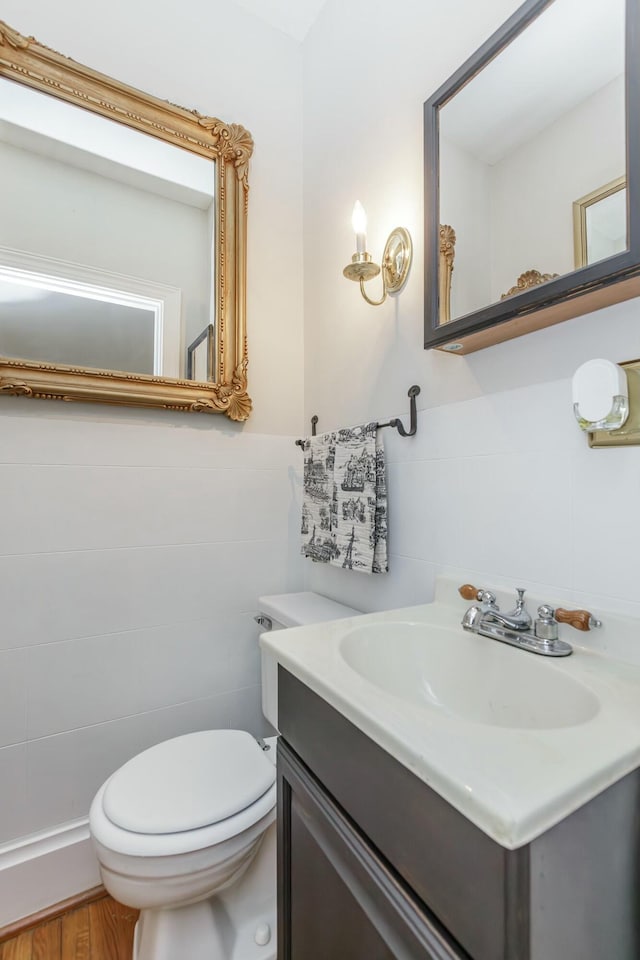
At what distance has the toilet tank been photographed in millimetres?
1335

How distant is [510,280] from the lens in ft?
2.78

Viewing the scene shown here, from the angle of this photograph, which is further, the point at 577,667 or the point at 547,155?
the point at 547,155

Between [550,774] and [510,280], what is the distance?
0.79 metres

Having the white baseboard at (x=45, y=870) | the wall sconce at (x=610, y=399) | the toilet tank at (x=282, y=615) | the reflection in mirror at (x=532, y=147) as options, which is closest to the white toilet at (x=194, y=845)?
the toilet tank at (x=282, y=615)

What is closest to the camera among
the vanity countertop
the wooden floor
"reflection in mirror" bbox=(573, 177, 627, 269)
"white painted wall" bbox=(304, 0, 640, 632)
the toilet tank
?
the vanity countertop

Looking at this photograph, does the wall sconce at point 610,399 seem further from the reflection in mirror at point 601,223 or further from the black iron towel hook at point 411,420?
the black iron towel hook at point 411,420

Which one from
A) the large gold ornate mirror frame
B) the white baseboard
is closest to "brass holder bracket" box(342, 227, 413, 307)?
the large gold ornate mirror frame

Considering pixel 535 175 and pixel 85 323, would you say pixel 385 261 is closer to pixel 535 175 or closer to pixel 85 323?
pixel 535 175

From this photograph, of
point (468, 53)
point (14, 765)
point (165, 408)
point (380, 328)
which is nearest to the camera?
point (468, 53)

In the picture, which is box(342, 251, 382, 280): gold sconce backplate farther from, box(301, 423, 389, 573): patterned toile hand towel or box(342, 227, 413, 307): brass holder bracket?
box(301, 423, 389, 573): patterned toile hand towel

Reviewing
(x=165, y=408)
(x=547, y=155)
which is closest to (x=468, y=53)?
(x=547, y=155)

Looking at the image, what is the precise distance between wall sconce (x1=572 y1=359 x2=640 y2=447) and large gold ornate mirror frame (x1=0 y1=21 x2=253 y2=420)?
1068mm

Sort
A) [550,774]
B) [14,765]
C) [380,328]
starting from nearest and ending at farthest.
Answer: [550,774] → [14,765] → [380,328]

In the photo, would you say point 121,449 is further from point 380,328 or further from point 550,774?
point 550,774
